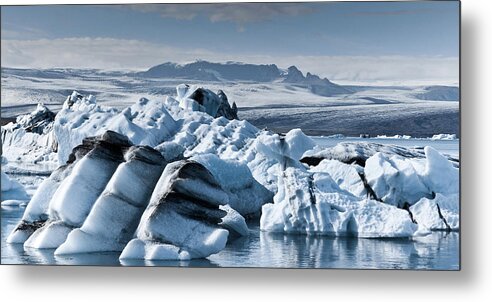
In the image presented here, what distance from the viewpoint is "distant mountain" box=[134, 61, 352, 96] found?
17.6ft

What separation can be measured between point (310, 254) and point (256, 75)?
3.37 feet

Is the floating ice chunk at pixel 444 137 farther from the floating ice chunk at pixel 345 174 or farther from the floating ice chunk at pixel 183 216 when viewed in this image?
the floating ice chunk at pixel 183 216

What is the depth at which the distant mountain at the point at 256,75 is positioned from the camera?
17.6ft

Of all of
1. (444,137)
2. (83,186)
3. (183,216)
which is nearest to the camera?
(444,137)

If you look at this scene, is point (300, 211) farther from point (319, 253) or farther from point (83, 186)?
point (83, 186)

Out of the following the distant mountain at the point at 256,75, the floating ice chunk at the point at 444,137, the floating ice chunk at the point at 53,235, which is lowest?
the floating ice chunk at the point at 53,235

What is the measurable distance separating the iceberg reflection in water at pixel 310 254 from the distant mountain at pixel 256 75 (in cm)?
80

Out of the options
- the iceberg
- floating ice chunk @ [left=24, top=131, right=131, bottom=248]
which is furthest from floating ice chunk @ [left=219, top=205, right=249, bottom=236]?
the iceberg

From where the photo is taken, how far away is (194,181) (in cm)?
533

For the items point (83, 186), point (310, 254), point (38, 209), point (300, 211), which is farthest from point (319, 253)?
point (38, 209)

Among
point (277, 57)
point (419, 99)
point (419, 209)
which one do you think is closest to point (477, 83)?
point (419, 99)

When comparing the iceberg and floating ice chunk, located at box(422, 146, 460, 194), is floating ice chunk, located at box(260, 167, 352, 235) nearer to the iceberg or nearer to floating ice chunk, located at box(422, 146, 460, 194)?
floating ice chunk, located at box(422, 146, 460, 194)

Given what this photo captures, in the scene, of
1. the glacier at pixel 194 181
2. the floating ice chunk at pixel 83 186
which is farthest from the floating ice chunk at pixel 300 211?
the floating ice chunk at pixel 83 186

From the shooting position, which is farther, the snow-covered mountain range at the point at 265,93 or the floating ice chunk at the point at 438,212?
the snow-covered mountain range at the point at 265,93
